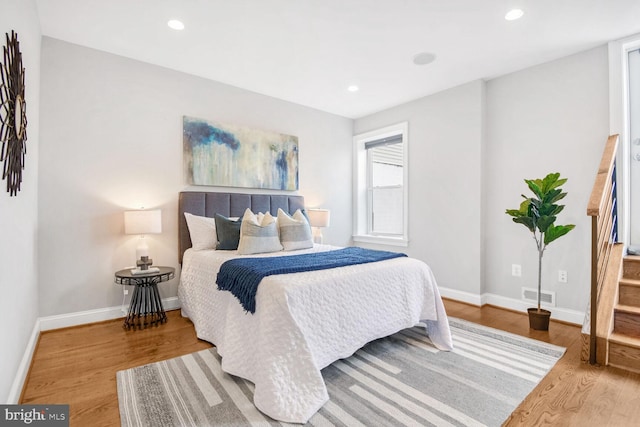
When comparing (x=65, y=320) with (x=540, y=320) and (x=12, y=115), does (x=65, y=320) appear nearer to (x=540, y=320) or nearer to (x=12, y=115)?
(x=12, y=115)

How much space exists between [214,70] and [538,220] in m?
3.57

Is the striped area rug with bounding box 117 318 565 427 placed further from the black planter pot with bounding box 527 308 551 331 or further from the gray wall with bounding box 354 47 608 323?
the gray wall with bounding box 354 47 608 323

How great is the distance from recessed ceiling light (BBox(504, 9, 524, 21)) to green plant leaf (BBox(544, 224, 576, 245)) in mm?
1765

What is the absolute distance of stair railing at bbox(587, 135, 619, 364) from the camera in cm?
207

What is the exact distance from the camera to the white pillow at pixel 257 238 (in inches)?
112

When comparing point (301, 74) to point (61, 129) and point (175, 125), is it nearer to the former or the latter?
point (175, 125)

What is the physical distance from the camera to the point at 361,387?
1869 millimetres

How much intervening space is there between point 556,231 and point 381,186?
2565 millimetres

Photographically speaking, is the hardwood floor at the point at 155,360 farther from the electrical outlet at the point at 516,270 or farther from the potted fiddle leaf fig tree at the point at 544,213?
the electrical outlet at the point at 516,270

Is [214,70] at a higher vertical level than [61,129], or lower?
higher

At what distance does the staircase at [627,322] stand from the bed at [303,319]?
105 cm

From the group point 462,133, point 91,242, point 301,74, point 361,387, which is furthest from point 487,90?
point 91,242

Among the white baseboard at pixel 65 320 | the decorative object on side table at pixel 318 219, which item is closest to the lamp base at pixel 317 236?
the decorative object on side table at pixel 318 219

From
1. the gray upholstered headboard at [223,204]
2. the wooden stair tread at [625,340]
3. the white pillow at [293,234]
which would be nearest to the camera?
the wooden stair tread at [625,340]
